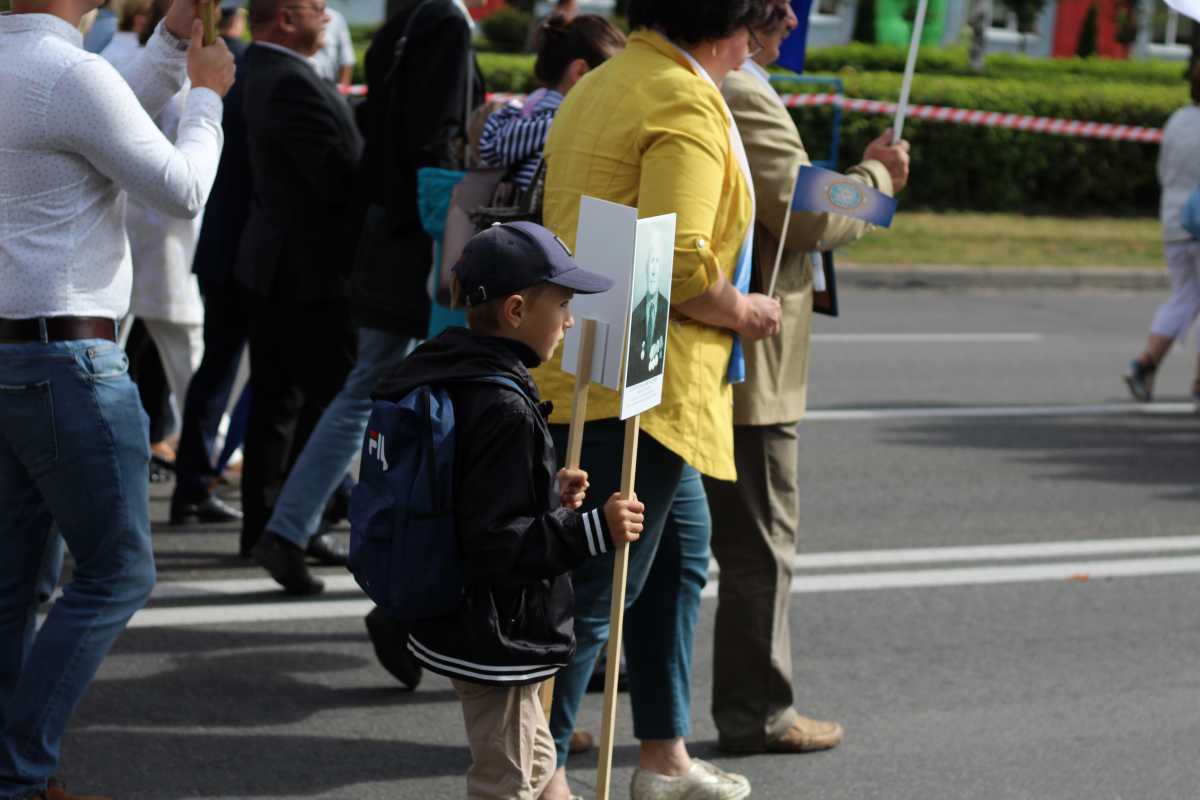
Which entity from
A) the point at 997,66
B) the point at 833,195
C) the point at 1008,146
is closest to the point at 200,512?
the point at 833,195

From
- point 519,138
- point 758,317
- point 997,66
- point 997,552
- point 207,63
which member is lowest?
point 997,552

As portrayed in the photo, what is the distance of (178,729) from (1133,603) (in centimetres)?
329

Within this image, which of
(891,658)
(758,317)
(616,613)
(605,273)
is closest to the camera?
(605,273)

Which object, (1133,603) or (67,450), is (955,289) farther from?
(67,450)

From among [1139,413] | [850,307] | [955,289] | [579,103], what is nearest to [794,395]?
[579,103]

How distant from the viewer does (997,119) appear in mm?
19156

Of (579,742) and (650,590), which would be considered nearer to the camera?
(650,590)

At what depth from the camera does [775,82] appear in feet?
57.7

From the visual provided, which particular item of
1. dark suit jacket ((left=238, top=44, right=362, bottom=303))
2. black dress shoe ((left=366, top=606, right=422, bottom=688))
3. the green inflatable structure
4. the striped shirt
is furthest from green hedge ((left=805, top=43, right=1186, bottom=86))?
black dress shoe ((left=366, top=606, right=422, bottom=688))

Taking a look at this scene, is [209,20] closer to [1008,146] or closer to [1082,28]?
[1008,146]

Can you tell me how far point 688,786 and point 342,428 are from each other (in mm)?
2058

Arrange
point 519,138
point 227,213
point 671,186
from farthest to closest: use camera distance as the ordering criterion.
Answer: point 227,213 → point 519,138 → point 671,186

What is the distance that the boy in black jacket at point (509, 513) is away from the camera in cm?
317

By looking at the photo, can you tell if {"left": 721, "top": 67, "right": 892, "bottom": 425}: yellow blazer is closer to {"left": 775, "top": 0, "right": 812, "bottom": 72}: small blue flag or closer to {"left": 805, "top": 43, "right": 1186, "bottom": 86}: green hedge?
{"left": 775, "top": 0, "right": 812, "bottom": 72}: small blue flag
